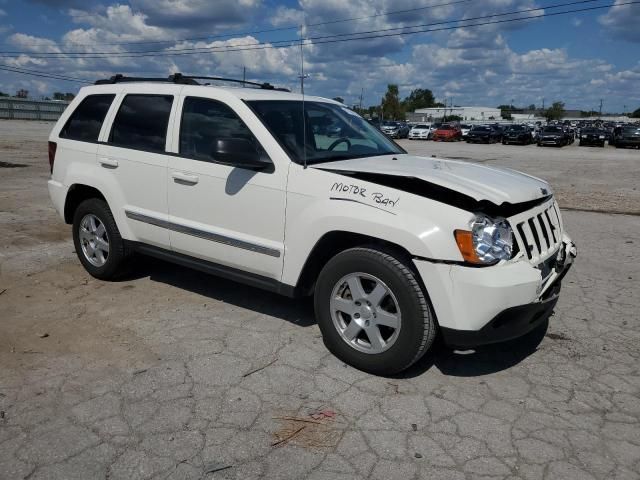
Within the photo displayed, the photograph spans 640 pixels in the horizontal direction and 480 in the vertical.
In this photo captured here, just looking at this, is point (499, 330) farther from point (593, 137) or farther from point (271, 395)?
point (593, 137)

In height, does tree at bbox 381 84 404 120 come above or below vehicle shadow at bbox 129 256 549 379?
above

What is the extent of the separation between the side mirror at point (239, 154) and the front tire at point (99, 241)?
5.48 ft

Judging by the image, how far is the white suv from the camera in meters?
3.25

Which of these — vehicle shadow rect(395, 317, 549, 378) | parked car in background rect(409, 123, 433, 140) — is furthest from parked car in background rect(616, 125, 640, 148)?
vehicle shadow rect(395, 317, 549, 378)

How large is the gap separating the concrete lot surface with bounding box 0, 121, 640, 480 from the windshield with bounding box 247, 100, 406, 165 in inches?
54.6

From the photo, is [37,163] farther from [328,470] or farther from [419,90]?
[419,90]

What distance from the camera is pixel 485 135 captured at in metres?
43.2

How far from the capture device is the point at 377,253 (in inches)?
135

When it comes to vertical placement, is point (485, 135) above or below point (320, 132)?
below

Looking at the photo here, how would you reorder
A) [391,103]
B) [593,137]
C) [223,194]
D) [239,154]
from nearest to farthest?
1. [239,154]
2. [223,194]
3. [593,137]
4. [391,103]

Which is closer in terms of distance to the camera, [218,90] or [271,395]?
[271,395]

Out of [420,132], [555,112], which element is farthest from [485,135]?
[555,112]

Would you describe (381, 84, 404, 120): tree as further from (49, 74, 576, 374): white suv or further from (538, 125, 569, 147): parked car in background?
(49, 74, 576, 374): white suv

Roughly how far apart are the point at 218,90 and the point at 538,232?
2.62m
